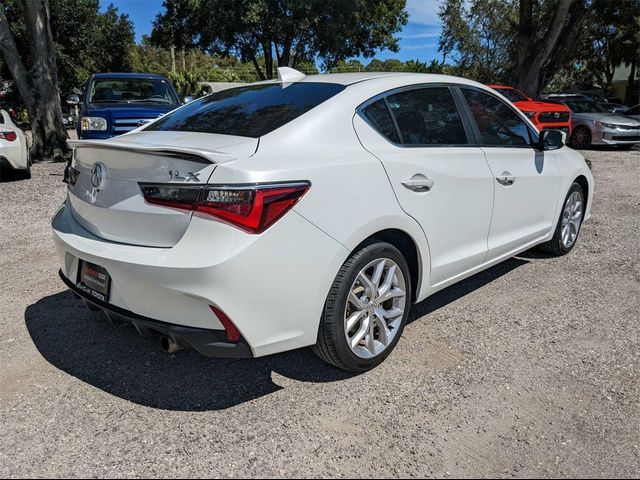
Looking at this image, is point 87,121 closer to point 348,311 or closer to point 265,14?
point 348,311

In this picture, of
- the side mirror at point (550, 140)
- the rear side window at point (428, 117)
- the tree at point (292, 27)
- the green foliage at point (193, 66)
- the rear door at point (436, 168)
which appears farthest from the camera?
the green foliage at point (193, 66)

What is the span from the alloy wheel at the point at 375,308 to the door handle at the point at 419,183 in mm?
446

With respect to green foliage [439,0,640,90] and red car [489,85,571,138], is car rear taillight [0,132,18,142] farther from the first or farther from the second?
green foliage [439,0,640,90]

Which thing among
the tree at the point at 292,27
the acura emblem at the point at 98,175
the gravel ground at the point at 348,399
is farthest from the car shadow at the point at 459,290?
the tree at the point at 292,27

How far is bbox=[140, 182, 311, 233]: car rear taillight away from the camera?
7.49ft

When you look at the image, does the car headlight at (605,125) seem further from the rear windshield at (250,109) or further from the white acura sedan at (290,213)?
the rear windshield at (250,109)

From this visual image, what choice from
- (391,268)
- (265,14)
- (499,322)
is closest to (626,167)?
(499,322)

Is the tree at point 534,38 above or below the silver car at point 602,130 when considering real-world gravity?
above

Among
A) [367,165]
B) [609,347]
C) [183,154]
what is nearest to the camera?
[183,154]

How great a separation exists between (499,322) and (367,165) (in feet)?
5.50

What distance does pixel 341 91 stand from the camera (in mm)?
3014

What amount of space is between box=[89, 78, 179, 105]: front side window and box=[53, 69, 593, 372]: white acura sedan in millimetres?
7150

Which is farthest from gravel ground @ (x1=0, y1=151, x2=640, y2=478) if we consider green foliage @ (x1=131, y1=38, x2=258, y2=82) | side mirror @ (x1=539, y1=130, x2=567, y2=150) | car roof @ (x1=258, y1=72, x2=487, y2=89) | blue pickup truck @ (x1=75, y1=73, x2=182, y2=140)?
green foliage @ (x1=131, y1=38, x2=258, y2=82)

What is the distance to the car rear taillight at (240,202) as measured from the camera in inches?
89.9
